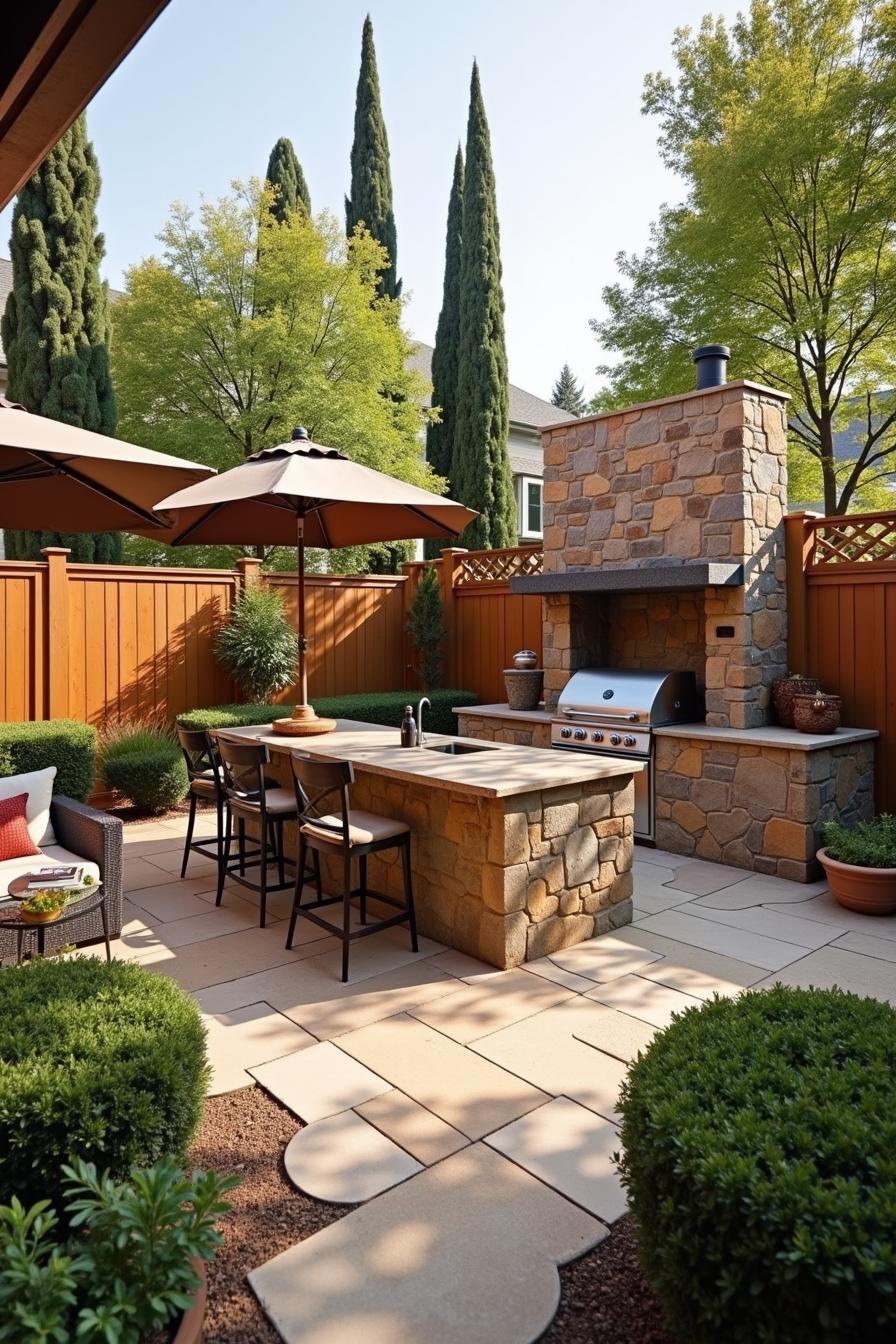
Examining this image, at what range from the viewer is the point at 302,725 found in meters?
5.32

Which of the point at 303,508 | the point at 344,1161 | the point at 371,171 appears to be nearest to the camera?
the point at 344,1161

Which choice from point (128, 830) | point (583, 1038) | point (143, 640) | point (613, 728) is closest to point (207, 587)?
point (143, 640)

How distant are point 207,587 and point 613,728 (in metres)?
4.40

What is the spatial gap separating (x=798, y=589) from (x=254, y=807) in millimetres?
4292

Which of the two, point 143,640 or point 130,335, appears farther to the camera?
point 130,335

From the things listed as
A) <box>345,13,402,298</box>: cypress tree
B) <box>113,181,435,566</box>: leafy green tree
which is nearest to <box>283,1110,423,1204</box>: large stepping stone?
<box>113,181,435,566</box>: leafy green tree

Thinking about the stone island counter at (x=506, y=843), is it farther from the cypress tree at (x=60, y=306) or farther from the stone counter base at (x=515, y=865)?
the cypress tree at (x=60, y=306)

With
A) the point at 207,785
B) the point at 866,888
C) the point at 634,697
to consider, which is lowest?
the point at 866,888

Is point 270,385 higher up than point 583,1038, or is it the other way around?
point 270,385

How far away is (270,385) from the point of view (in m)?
10.8

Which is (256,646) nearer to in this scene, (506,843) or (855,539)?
(506,843)

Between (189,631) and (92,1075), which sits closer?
(92,1075)

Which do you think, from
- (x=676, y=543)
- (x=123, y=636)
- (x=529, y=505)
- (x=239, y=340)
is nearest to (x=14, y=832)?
A: (x=123, y=636)

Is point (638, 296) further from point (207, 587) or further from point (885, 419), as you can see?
point (207, 587)
